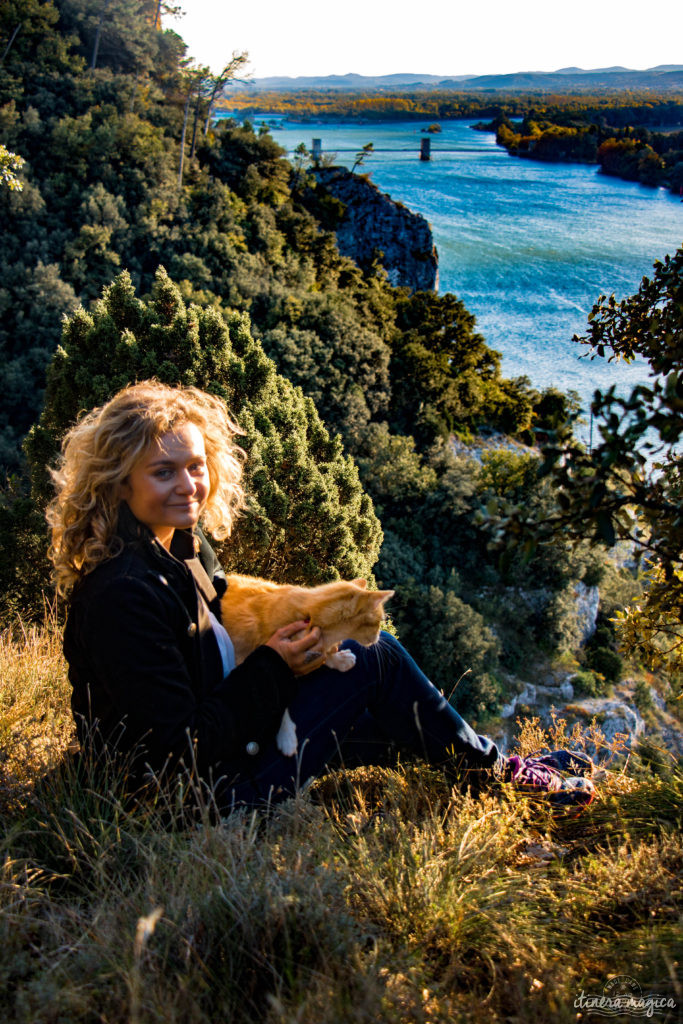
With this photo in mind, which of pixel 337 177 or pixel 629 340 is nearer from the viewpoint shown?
pixel 629 340

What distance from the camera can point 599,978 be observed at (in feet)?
4.95

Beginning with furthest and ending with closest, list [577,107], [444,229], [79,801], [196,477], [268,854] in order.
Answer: [444,229] → [577,107] → [196,477] → [79,801] → [268,854]

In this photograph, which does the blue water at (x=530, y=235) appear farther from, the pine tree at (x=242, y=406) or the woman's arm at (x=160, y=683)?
the woman's arm at (x=160, y=683)

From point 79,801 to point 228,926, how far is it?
0.69 meters

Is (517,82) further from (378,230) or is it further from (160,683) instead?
(160,683)

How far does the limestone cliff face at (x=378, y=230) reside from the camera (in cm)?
4391

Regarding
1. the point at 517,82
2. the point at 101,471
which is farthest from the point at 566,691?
the point at 517,82

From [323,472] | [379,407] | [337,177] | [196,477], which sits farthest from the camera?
[337,177]

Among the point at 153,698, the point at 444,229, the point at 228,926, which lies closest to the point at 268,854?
the point at 228,926

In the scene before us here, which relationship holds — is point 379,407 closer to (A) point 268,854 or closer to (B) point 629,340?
(B) point 629,340

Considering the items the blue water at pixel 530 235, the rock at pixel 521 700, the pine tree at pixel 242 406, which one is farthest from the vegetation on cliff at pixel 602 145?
the pine tree at pixel 242 406

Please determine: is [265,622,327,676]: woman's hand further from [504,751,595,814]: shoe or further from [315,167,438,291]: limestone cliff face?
[315,167,438,291]: limestone cliff face

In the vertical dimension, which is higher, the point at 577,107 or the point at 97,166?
the point at 577,107

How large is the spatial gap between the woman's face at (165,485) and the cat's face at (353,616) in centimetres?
59
